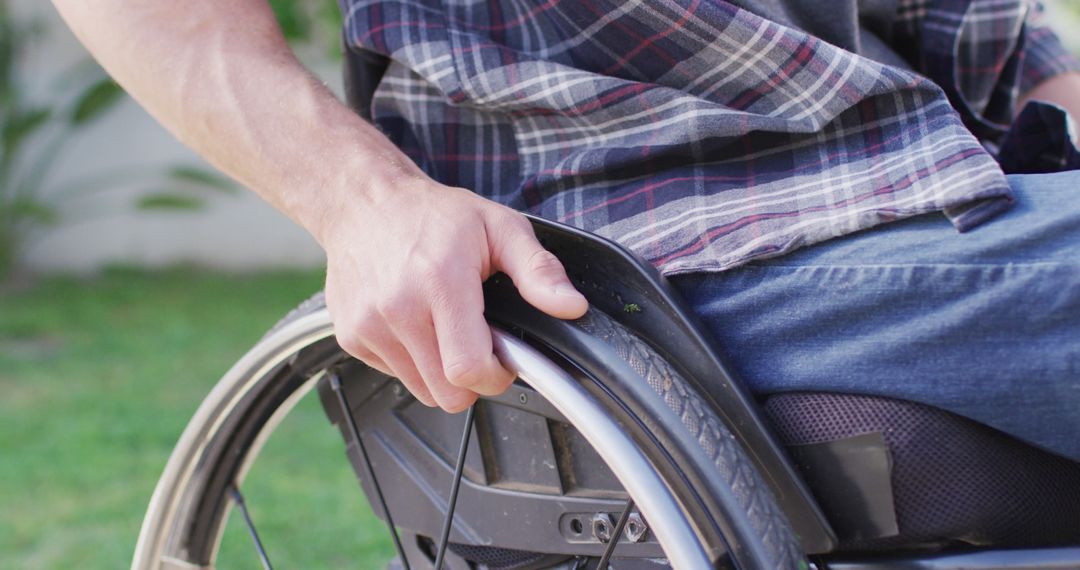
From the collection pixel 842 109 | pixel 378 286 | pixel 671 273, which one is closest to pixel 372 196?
pixel 378 286

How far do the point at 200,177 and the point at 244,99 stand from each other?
589cm

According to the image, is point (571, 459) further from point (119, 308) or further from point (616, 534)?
point (119, 308)

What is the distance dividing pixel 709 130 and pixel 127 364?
4514 mm

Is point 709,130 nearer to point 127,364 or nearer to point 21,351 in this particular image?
point 127,364

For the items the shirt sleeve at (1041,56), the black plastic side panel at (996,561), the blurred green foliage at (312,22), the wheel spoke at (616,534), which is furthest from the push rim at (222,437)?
the blurred green foliage at (312,22)

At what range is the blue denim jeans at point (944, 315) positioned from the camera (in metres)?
0.85

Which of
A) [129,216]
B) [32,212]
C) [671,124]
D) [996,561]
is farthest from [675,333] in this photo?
[129,216]

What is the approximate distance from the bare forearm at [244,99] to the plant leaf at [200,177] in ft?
18.6

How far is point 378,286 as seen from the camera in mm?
973

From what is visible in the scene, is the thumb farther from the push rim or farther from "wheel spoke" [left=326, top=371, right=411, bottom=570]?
"wheel spoke" [left=326, top=371, right=411, bottom=570]

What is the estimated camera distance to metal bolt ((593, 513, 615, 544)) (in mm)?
1068

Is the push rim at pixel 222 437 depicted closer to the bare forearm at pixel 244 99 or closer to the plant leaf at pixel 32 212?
the bare forearm at pixel 244 99

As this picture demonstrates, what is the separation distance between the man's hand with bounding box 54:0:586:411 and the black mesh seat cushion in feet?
0.80

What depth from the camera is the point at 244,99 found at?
1149 mm
